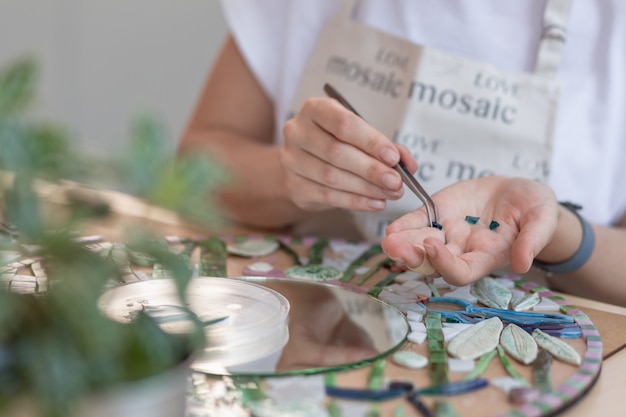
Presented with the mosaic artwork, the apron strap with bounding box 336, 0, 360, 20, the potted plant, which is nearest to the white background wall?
the apron strap with bounding box 336, 0, 360, 20

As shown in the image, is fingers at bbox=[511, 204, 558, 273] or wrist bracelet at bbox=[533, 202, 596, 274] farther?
wrist bracelet at bbox=[533, 202, 596, 274]

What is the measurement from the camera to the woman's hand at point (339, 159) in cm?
60

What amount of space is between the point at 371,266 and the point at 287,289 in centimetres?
11

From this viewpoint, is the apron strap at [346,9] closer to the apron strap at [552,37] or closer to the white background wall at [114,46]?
the apron strap at [552,37]

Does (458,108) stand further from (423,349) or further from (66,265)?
(66,265)

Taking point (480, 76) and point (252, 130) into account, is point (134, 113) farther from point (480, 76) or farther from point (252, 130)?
point (252, 130)

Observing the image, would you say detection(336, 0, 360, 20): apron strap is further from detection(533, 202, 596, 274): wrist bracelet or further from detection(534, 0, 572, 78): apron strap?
detection(533, 202, 596, 274): wrist bracelet

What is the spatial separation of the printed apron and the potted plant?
Answer: 466mm

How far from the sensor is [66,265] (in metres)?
0.27

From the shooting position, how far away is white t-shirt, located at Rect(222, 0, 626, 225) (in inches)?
29.9

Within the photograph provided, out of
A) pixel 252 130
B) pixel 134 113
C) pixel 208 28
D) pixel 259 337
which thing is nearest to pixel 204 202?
pixel 134 113

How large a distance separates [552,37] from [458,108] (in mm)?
113

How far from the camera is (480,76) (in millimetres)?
757

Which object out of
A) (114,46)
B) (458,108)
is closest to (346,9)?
(458,108)
